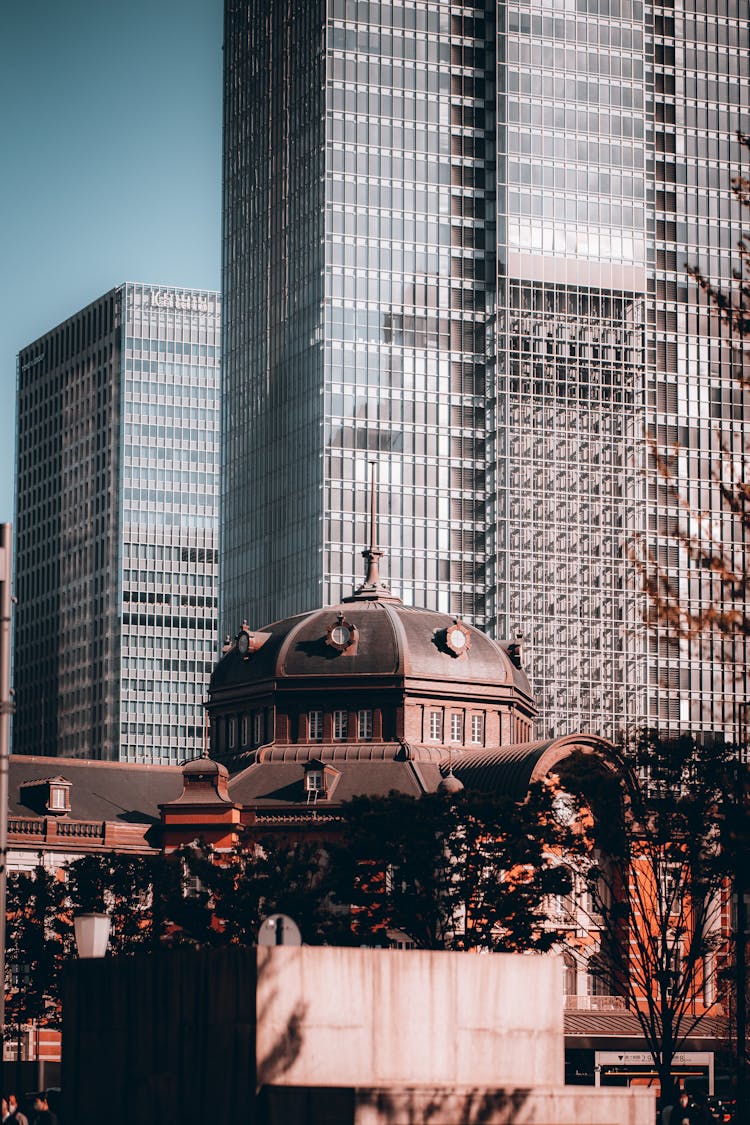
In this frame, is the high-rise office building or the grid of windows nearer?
the grid of windows

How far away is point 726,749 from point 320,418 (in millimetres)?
105727

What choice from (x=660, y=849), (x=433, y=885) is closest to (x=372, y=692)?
(x=433, y=885)

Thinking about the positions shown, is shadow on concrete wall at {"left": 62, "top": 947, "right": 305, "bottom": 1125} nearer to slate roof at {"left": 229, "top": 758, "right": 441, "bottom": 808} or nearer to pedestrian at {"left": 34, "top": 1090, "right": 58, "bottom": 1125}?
pedestrian at {"left": 34, "top": 1090, "right": 58, "bottom": 1125}

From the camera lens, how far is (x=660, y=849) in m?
90.2

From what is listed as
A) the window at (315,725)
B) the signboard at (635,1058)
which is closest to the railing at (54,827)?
the window at (315,725)

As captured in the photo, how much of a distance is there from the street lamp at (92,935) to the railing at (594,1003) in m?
87.0

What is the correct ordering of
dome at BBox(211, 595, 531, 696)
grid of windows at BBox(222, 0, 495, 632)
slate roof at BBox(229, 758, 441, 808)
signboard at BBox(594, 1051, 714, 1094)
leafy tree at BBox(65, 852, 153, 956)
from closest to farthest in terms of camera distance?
leafy tree at BBox(65, 852, 153, 956) < signboard at BBox(594, 1051, 714, 1094) < slate roof at BBox(229, 758, 441, 808) < dome at BBox(211, 595, 531, 696) < grid of windows at BBox(222, 0, 495, 632)

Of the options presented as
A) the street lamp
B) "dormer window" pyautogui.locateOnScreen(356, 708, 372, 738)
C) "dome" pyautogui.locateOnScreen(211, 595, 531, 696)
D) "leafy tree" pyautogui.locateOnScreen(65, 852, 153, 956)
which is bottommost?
the street lamp

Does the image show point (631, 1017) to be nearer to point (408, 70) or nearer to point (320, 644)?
point (320, 644)

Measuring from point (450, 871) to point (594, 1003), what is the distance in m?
36.5

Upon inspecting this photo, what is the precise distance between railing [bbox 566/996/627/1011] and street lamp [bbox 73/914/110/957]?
8698cm

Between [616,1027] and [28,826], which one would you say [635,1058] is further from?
[28,826]

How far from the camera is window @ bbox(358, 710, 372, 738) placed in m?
143

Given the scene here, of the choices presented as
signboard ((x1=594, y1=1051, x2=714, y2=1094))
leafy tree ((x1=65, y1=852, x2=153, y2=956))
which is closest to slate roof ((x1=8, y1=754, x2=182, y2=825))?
leafy tree ((x1=65, y1=852, x2=153, y2=956))
